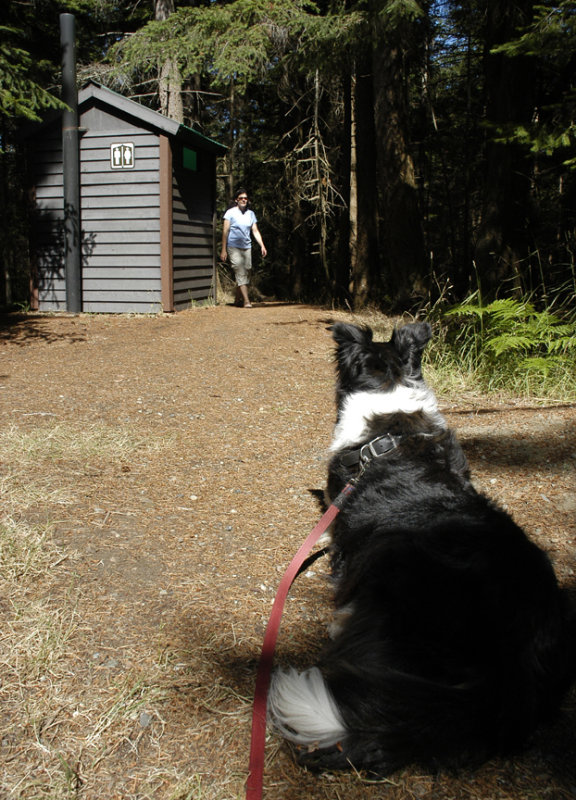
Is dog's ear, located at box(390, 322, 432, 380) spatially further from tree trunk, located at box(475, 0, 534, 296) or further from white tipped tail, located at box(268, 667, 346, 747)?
tree trunk, located at box(475, 0, 534, 296)

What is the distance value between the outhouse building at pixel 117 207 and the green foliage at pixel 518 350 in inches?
249

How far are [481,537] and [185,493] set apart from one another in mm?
2210

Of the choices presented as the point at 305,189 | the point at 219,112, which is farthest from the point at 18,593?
the point at 219,112

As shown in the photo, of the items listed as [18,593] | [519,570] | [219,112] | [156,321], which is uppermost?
[219,112]

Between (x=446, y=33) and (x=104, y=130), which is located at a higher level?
(x=446, y=33)

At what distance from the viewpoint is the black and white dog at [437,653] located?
171 centimetres

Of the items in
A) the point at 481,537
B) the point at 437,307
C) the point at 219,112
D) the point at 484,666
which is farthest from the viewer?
the point at 219,112

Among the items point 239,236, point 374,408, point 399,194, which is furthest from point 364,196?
point 374,408

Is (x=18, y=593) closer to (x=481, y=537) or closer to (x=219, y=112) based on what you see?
(x=481, y=537)

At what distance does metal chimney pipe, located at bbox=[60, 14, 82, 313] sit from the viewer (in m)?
10.3

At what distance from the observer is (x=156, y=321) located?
1012 cm

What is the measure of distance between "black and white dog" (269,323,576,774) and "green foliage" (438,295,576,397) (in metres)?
4.07

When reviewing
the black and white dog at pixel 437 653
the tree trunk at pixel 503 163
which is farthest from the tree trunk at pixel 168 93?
the black and white dog at pixel 437 653

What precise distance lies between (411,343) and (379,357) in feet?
0.59
